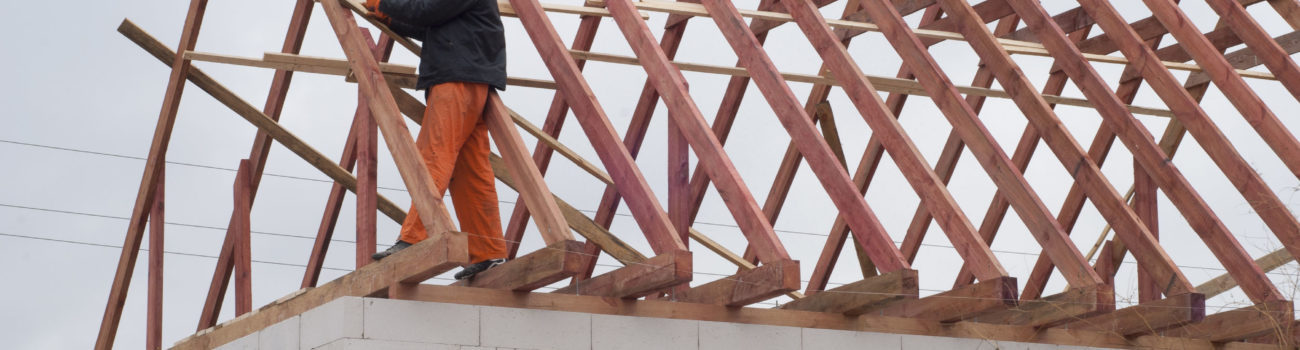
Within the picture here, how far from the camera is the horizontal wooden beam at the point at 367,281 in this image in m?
4.79

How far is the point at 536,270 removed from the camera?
16.6ft

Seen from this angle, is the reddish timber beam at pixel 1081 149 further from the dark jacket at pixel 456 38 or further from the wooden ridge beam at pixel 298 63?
the dark jacket at pixel 456 38

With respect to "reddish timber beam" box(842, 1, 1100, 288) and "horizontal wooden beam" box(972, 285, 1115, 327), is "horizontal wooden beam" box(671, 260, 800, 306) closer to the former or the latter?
"reddish timber beam" box(842, 1, 1100, 288)

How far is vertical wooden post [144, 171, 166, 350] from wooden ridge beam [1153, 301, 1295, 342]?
4.46 metres

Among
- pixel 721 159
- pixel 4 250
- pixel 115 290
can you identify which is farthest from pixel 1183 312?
pixel 4 250

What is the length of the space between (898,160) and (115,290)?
3918mm

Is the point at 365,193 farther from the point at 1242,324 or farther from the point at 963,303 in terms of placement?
the point at 1242,324

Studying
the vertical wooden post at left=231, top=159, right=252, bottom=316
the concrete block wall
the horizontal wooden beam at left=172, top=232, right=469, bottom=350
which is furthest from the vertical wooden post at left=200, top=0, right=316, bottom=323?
the concrete block wall

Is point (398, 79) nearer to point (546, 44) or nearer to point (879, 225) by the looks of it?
point (546, 44)

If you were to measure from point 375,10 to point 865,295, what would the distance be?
194 centimetres

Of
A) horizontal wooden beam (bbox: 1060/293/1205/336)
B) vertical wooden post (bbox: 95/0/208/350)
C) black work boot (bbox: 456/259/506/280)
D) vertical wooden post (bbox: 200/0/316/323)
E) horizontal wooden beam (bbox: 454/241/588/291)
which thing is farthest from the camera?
vertical wooden post (bbox: 200/0/316/323)

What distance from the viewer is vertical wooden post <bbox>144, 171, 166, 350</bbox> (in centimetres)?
787

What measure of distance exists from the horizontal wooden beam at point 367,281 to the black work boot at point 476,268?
1.14 feet

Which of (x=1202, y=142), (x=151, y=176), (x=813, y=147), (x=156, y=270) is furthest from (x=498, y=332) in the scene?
(x=1202, y=142)
